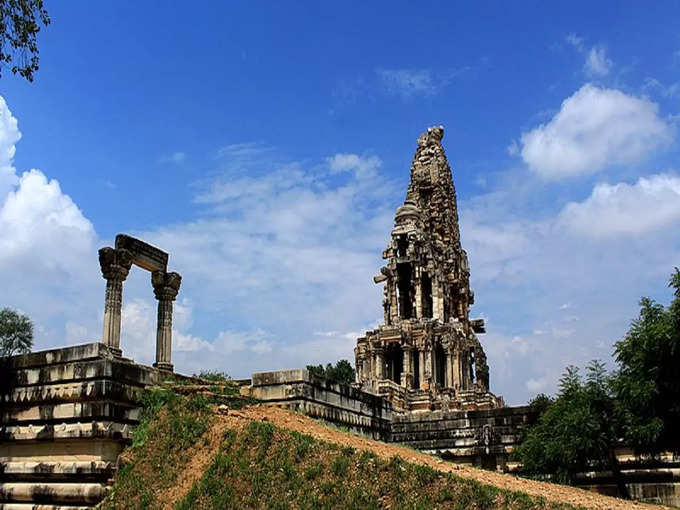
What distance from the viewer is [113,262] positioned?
66.8ft

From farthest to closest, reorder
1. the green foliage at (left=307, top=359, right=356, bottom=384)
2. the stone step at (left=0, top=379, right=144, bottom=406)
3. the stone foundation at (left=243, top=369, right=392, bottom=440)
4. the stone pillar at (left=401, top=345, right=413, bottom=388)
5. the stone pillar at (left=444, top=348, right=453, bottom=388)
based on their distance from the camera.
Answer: the green foliage at (left=307, top=359, right=356, bottom=384)
the stone pillar at (left=444, top=348, right=453, bottom=388)
the stone pillar at (left=401, top=345, right=413, bottom=388)
the stone foundation at (left=243, top=369, right=392, bottom=440)
the stone step at (left=0, top=379, right=144, bottom=406)

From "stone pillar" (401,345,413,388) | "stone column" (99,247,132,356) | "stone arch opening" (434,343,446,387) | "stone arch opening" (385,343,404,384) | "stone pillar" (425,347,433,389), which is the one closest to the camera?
"stone column" (99,247,132,356)

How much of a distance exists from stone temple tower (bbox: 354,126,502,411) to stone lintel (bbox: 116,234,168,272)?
64.9ft

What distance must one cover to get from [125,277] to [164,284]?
4.12 feet

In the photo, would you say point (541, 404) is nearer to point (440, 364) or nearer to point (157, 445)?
point (157, 445)

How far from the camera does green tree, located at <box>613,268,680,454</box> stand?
675 inches

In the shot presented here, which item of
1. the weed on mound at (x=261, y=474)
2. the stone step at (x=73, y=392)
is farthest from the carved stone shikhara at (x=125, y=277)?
the weed on mound at (x=261, y=474)

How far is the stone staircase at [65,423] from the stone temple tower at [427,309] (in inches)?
1014

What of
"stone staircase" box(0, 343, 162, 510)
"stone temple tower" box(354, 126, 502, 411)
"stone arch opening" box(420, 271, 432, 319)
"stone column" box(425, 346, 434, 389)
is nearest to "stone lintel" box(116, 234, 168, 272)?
"stone staircase" box(0, 343, 162, 510)

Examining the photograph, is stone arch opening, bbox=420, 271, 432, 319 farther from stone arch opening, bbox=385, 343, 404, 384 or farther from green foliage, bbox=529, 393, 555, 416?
green foliage, bbox=529, 393, 555, 416

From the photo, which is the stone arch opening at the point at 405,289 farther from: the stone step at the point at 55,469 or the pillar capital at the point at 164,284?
the stone step at the point at 55,469

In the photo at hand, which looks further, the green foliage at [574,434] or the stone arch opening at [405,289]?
the stone arch opening at [405,289]

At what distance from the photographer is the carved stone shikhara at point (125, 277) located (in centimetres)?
2033

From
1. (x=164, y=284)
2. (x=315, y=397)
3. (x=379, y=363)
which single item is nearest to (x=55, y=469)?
(x=315, y=397)
